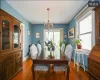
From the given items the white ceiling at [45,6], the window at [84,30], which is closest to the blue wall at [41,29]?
the window at [84,30]

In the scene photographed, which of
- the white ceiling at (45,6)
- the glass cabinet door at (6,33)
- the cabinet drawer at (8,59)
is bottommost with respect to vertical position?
the cabinet drawer at (8,59)

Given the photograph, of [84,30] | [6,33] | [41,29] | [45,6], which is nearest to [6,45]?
[6,33]

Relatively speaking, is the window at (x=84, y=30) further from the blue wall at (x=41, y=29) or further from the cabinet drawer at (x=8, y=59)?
the blue wall at (x=41, y=29)

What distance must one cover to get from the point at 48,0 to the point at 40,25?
4925 millimetres

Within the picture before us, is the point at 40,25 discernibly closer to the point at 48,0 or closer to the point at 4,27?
the point at 48,0

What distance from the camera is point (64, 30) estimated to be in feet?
27.6

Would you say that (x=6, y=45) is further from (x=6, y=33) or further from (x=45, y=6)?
(x=45, y=6)

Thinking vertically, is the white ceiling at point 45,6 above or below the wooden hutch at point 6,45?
above

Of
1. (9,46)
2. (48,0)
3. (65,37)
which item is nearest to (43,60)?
(9,46)

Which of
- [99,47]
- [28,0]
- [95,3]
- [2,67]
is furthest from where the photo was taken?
[28,0]

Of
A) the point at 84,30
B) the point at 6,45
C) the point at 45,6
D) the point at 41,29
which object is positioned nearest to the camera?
the point at 6,45

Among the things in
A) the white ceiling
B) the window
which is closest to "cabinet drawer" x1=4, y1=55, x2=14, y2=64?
the white ceiling

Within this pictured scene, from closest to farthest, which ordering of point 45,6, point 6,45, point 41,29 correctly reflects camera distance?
point 6,45
point 45,6
point 41,29

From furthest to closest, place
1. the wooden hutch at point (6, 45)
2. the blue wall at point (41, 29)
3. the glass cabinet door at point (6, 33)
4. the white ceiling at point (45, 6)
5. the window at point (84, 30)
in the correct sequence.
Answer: the blue wall at point (41, 29) < the window at point (84, 30) < the white ceiling at point (45, 6) < the glass cabinet door at point (6, 33) < the wooden hutch at point (6, 45)
